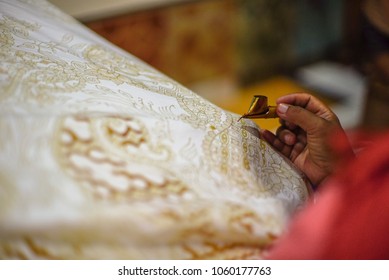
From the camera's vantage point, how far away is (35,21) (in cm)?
69

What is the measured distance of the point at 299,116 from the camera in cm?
67

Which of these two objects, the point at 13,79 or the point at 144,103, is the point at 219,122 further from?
the point at 13,79

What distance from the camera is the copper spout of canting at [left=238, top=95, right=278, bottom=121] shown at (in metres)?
0.67

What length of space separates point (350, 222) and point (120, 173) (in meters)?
0.27

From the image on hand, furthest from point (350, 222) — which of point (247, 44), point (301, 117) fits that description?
point (247, 44)

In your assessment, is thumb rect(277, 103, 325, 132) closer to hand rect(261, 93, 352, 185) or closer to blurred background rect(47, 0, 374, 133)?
hand rect(261, 93, 352, 185)

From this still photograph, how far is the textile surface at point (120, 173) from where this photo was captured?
16.7 inches

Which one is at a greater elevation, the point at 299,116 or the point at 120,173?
the point at 299,116

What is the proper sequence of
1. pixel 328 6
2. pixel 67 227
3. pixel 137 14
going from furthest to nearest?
pixel 328 6, pixel 137 14, pixel 67 227

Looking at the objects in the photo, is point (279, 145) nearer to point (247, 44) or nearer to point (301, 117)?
point (301, 117)

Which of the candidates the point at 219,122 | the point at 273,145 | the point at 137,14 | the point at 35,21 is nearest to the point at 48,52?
the point at 35,21

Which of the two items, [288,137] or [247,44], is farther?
[247,44]

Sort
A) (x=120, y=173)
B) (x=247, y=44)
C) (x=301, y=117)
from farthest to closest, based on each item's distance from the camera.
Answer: (x=247, y=44) → (x=301, y=117) → (x=120, y=173)
